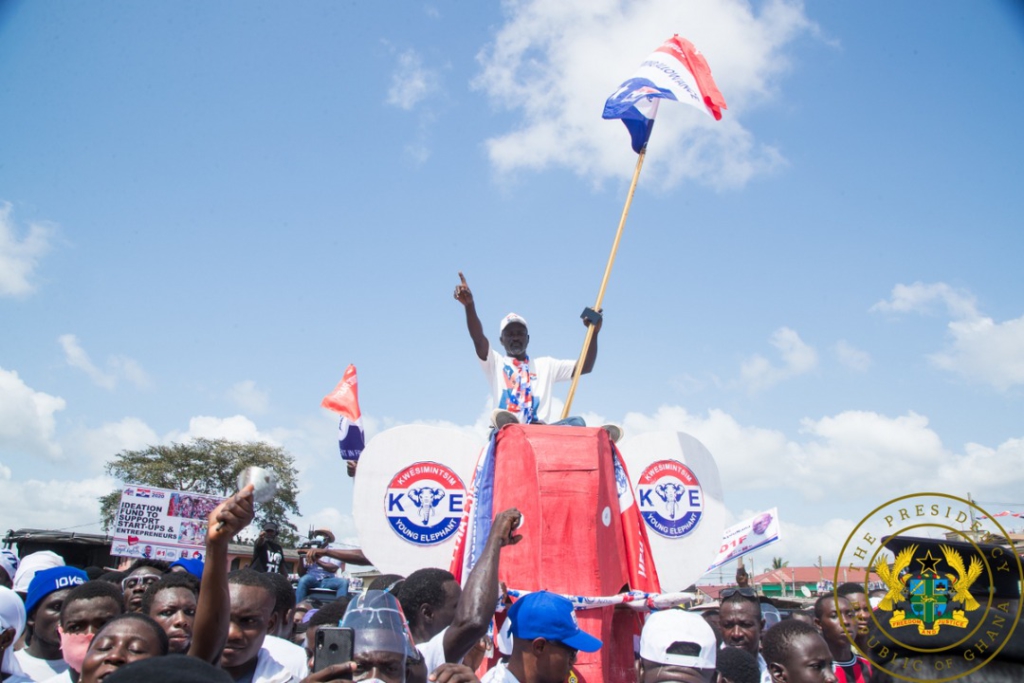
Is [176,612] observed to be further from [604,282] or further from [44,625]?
[604,282]

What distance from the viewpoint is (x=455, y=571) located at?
17.6ft

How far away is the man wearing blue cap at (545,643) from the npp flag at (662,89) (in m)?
5.59

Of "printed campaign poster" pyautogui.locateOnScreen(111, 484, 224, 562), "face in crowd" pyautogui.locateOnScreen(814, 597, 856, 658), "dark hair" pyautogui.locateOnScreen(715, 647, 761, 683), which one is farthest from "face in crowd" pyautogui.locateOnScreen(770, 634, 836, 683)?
"printed campaign poster" pyautogui.locateOnScreen(111, 484, 224, 562)

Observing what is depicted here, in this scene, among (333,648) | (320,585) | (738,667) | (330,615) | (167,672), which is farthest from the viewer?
(320,585)

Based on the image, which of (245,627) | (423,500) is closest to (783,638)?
(245,627)

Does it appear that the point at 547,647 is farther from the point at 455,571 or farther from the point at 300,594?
the point at 300,594

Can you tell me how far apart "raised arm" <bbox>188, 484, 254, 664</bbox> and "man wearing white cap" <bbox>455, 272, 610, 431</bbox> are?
377 cm

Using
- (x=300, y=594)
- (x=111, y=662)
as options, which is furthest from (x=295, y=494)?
(x=111, y=662)

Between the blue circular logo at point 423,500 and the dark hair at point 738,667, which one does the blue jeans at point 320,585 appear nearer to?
the blue circular logo at point 423,500

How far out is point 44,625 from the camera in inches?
181

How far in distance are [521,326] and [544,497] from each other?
6.06ft

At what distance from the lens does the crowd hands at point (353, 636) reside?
91.8 inches

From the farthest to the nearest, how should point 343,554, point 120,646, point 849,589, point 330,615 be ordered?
point 343,554 < point 849,589 < point 330,615 < point 120,646

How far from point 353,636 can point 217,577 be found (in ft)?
1.78
